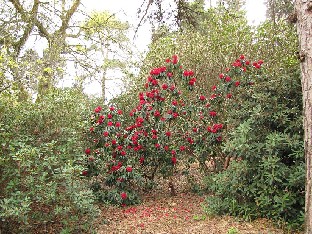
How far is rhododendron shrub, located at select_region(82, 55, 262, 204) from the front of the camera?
6.48 metres

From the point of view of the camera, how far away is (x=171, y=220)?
5.54 m

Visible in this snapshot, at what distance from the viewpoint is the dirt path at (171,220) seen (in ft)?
15.2

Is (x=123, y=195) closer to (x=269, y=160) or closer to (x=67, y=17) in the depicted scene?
(x=269, y=160)

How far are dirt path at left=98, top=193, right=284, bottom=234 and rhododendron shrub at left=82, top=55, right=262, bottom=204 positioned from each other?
492 mm

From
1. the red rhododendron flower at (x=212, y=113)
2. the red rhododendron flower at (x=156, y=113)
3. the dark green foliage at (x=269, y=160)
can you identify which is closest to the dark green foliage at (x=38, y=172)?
the red rhododendron flower at (x=156, y=113)

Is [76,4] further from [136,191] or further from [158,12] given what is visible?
[136,191]

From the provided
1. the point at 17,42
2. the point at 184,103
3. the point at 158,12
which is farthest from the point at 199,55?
the point at 17,42

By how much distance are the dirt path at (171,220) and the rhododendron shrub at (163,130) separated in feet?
1.61

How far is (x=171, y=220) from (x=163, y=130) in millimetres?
1924

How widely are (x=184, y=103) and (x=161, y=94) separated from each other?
770mm

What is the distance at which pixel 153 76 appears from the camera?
6.73 m

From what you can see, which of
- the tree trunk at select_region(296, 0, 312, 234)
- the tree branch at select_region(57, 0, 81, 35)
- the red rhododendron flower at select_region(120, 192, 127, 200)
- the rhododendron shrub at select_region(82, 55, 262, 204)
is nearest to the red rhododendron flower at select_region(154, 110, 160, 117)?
the rhododendron shrub at select_region(82, 55, 262, 204)

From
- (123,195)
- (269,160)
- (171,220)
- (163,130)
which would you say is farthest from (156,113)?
(269,160)

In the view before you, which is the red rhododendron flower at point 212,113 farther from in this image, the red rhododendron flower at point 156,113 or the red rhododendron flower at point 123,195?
the red rhododendron flower at point 123,195
